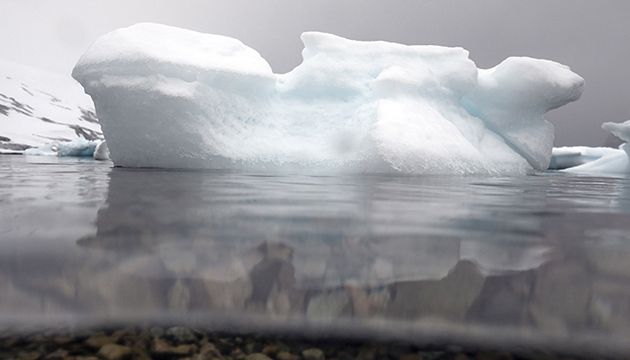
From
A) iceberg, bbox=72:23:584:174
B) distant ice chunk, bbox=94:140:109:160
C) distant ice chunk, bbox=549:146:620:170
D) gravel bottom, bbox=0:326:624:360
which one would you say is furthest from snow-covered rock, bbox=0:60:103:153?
gravel bottom, bbox=0:326:624:360

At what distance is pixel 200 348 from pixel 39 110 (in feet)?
192

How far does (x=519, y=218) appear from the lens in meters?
1.30

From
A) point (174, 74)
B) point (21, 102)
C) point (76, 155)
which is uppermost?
point (21, 102)

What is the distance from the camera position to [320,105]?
633 cm

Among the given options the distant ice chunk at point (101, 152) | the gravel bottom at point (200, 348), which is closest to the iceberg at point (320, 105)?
the gravel bottom at point (200, 348)

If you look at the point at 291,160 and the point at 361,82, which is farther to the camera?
the point at 361,82

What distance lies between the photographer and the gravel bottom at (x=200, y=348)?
0.53 metres

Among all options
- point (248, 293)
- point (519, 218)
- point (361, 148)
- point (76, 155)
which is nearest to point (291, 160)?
point (361, 148)

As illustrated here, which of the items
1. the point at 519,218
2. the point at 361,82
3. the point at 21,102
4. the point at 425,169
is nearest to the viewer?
A: the point at 519,218

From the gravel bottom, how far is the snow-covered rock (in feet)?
117

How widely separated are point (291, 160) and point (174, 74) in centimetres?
204

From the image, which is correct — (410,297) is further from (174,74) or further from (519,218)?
(174,74)

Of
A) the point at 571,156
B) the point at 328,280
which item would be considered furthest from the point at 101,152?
the point at 571,156

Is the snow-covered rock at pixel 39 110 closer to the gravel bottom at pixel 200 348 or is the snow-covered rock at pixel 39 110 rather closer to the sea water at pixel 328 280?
the sea water at pixel 328 280
